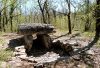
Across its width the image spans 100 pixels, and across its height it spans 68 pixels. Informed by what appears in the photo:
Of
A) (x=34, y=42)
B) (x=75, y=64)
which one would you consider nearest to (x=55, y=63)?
(x=75, y=64)

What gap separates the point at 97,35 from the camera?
13.2m

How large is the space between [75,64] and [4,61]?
310cm

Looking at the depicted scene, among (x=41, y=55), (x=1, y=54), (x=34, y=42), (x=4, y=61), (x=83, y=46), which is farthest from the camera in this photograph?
(x=34, y=42)

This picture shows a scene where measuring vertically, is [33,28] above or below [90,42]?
above

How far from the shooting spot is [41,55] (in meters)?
Answer: 13.0

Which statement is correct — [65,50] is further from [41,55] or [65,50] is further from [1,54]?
[1,54]

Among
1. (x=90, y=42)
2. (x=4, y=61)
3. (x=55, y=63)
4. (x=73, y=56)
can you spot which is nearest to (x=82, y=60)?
(x=73, y=56)

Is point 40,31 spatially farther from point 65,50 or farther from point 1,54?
point 1,54

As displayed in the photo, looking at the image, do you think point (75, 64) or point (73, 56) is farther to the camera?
point (73, 56)

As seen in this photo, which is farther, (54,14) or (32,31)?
(54,14)

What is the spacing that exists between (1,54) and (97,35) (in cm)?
584

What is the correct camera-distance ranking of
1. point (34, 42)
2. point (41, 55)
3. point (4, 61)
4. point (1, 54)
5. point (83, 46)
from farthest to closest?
point (34, 42)
point (41, 55)
point (83, 46)
point (1, 54)
point (4, 61)

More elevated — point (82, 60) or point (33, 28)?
point (33, 28)

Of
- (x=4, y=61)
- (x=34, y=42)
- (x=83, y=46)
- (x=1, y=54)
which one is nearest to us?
(x=4, y=61)
